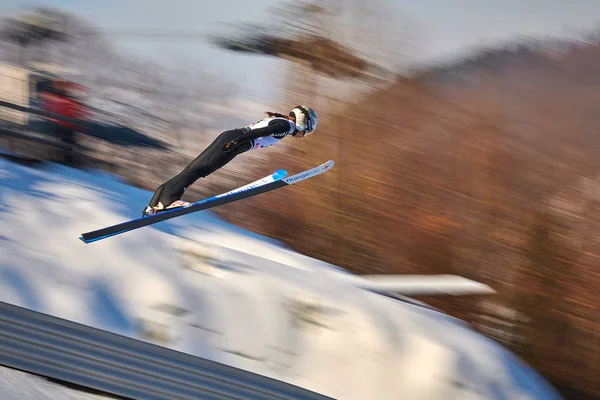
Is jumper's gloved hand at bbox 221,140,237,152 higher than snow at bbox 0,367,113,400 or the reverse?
higher

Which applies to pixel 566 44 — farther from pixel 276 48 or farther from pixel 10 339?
pixel 10 339

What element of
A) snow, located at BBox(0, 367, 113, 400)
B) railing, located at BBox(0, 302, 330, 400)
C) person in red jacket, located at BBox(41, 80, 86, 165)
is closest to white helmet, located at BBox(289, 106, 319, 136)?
railing, located at BBox(0, 302, 330, 400)

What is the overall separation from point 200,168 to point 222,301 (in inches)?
30.3

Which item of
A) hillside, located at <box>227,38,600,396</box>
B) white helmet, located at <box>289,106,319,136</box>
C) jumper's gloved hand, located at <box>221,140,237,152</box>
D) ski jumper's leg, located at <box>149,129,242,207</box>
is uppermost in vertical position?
white helmet, located at <box>289,106,319,136</box>

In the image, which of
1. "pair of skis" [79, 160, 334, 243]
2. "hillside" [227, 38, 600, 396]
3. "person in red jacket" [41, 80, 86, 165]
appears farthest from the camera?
"hillside" [227, 38, 600, 396]

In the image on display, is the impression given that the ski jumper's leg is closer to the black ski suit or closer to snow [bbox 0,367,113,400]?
the black ski suit

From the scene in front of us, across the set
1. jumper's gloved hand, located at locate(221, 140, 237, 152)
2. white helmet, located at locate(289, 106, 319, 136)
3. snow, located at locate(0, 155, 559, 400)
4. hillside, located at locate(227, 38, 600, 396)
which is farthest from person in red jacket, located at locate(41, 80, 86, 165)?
white helmet, located at locate(289, 106, 319, 136)

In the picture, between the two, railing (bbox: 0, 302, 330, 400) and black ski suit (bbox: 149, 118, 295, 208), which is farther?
black ski suit (bbox: 149, 118, 295, 208)

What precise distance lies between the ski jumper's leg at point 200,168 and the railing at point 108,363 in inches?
28.4

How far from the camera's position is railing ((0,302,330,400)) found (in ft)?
8.83

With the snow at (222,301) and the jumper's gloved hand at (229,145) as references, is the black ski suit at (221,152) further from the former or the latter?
the snow at (222,301)

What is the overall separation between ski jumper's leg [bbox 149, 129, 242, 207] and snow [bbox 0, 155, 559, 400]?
0.50m

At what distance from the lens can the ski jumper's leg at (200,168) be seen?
130 inches

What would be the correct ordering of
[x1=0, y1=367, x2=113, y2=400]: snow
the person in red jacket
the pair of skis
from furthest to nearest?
the person in red jacket
the pair of skis
[x1=0, y1=367, x2=113, y2=400]: snow
